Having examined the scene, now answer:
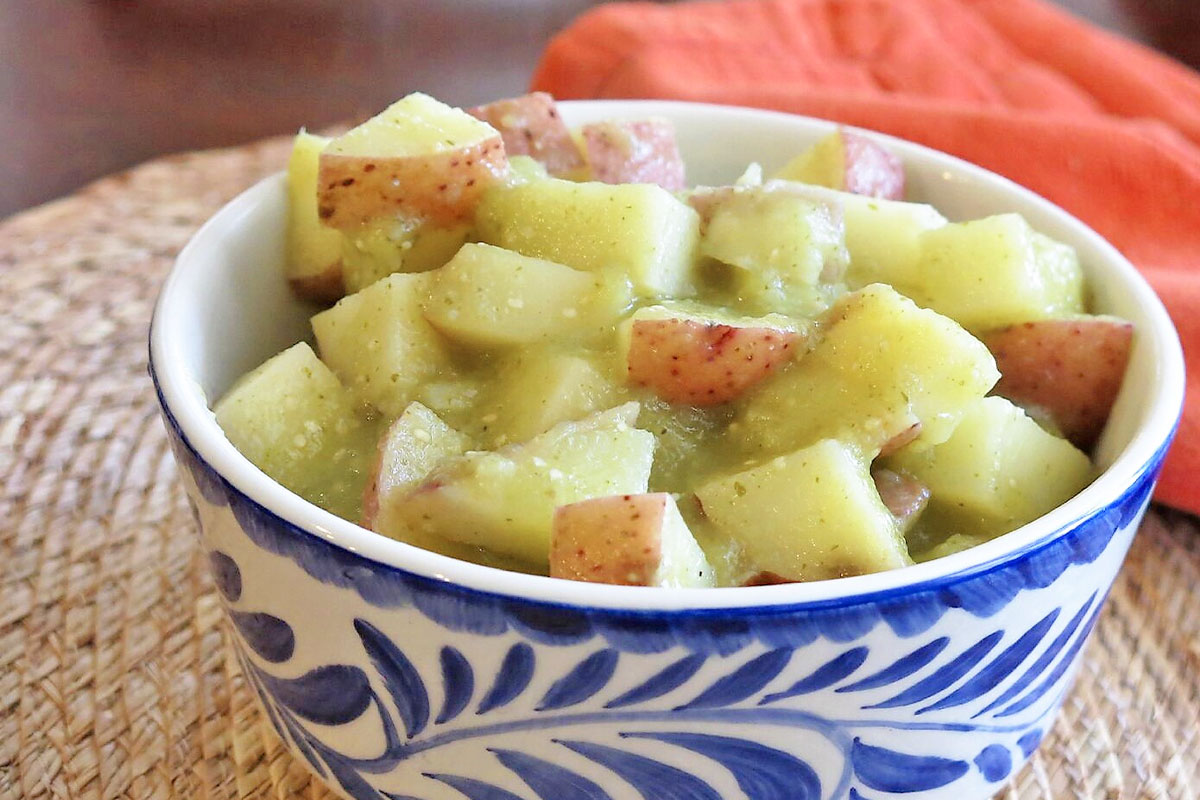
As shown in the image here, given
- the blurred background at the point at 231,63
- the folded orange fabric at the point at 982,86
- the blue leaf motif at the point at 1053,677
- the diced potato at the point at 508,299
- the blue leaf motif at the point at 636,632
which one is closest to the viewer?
the blue leaf motif at the point at 636,632

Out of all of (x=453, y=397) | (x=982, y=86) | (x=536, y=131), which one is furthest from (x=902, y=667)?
(x=982, y=86)

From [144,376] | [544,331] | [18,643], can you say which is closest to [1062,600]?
[544,331]

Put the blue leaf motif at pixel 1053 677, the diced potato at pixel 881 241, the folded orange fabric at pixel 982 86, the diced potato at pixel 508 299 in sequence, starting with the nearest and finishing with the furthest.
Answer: the blue leaf motif at pixel 1053 677
the diced potato at pixel 508 299
the diced potato at pixel 881 241
the folded orange fabric at pixel 982 86

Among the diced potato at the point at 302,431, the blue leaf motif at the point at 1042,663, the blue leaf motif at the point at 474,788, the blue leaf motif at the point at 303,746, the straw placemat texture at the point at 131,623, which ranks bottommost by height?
the straw placemat texture at the point at 131,623

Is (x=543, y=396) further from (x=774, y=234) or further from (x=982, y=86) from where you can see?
(x=982, y=86)

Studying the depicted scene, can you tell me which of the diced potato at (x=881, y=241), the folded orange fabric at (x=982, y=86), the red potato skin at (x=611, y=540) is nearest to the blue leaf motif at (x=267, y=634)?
the red potato skin at (x=611, y=540)

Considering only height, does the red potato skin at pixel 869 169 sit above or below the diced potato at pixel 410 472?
above

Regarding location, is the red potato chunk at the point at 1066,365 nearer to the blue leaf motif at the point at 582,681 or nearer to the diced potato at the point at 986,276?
the diced potato at the point at 986,276
